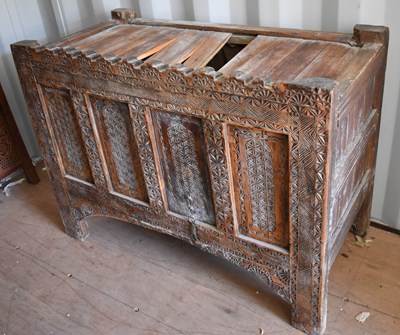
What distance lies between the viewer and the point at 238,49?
1791mm

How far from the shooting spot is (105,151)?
1.83 meters

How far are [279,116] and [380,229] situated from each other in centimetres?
107

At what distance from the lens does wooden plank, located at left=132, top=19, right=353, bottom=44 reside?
5.21 feet

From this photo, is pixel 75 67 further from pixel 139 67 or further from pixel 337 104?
pixel 337 104

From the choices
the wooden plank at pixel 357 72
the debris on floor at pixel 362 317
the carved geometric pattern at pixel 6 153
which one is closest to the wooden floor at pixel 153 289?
the debris on floor at pixel 362 317

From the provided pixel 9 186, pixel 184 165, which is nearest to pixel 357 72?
pixel 184 165

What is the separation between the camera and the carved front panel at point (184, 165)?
154cm

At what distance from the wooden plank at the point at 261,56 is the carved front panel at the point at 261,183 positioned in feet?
0.61

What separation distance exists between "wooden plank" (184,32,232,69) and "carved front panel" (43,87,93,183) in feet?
1.72

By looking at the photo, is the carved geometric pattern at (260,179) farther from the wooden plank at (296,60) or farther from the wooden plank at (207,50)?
the wooden plank at (207,50)

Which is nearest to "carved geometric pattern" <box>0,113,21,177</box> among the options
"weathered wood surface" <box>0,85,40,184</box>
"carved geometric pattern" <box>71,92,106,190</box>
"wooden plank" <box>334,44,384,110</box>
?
"weathered wood surface" <box>0,85,40,184</box>

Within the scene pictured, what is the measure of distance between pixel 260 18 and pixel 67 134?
901 mm

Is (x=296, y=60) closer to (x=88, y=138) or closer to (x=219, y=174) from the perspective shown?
(x=219, y=174)

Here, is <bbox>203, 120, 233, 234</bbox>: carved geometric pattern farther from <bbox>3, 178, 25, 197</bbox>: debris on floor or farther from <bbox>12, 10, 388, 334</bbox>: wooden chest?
<bbox>3, 178, 25, 197</bbox>: debris on floor
